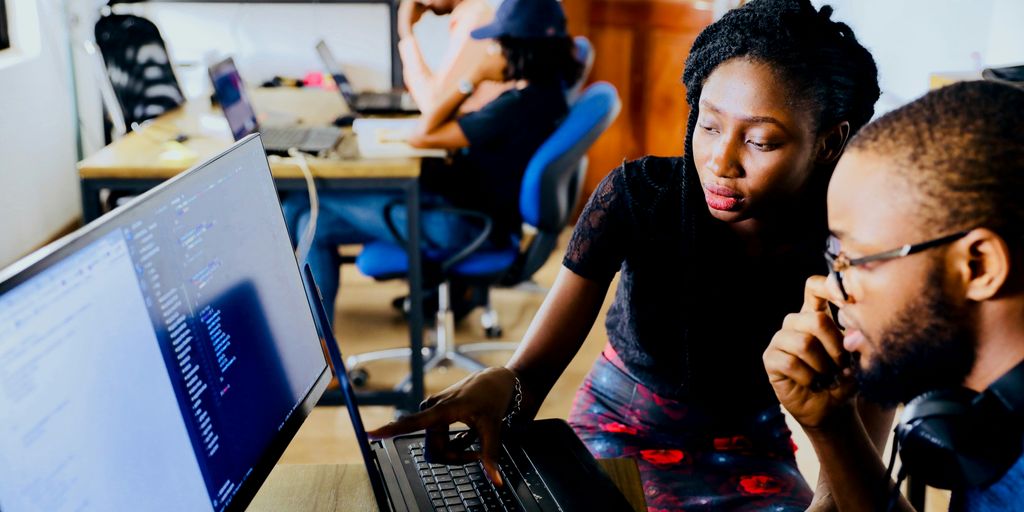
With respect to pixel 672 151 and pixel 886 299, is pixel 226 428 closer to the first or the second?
pixel 886 299

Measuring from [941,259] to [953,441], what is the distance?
16cm

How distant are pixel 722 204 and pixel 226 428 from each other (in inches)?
25.6

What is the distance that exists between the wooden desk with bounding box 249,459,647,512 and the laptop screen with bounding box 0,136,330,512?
0.26 feet

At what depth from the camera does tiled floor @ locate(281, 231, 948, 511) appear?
241 cm

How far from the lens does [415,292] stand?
8.06 ft

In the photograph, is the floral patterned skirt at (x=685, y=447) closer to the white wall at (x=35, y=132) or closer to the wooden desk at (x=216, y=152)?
the wooden desk at (x=216, y=152)

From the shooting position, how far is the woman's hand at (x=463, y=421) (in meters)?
1.01

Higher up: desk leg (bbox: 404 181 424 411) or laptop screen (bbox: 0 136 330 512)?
laptop screen (bbox: 0 136 330 512)

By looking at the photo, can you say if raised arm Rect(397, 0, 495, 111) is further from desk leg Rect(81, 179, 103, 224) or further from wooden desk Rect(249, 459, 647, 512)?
wooden desk Rect(249, 459, 647, 512)

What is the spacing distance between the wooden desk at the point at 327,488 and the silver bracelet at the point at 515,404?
0.13 metres

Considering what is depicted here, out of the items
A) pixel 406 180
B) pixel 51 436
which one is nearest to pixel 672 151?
pixel 406 180

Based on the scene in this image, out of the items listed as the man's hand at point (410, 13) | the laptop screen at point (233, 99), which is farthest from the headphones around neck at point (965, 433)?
the man's hand at point (410, 13)

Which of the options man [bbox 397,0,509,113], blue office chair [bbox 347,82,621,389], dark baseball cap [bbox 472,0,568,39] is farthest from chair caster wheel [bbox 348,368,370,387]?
dark baseball cap [bbox 472,0,568,39]

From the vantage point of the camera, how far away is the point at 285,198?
255cm
